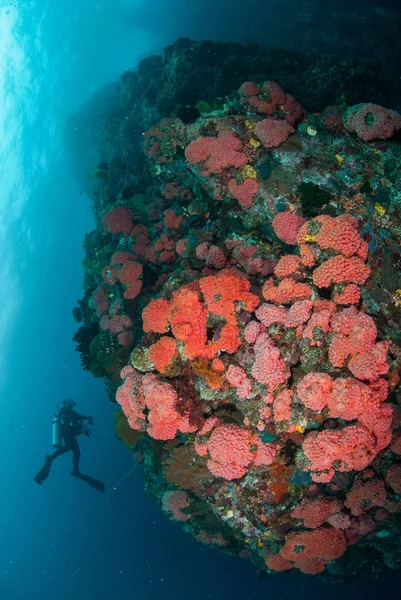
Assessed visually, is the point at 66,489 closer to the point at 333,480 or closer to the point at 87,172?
the point at 87,172

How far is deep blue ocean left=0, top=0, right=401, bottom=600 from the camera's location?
22078 mm

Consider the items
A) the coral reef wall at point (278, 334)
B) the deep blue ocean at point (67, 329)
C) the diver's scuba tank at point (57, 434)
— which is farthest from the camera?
the deep blue ocean at point (67, 329)

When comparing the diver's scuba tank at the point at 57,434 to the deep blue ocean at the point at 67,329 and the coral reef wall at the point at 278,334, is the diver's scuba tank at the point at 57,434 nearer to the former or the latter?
the coral reef wall at the point at 278,334

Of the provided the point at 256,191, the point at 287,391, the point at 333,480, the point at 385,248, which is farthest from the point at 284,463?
the point at 256,191

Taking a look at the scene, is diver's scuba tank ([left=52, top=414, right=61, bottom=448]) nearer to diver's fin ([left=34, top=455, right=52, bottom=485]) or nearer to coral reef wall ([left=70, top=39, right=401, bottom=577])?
diver's fin ([left=34, top=455, right=52, bottom=485])

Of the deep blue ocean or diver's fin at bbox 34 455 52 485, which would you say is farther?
the deep blue ocean

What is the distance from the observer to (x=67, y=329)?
58.8 m

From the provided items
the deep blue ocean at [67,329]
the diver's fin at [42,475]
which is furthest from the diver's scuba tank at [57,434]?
the deep blue ocean at [67,329]

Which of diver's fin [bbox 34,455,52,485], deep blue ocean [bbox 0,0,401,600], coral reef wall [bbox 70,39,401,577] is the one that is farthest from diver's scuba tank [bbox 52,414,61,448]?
deep blue ocean [bbox 0,0,401,600]

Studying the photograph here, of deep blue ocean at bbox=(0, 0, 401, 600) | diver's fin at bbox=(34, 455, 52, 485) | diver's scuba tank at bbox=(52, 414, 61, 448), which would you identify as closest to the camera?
diver's fin at bbox=(34, 455, 52, 485)

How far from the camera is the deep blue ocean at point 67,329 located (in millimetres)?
22078

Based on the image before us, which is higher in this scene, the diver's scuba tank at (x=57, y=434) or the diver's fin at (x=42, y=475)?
the diver's scuba tank at (x=57, y=434)

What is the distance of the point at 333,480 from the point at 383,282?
345cm

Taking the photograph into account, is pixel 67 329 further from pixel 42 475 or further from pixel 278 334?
pixel 278 334
